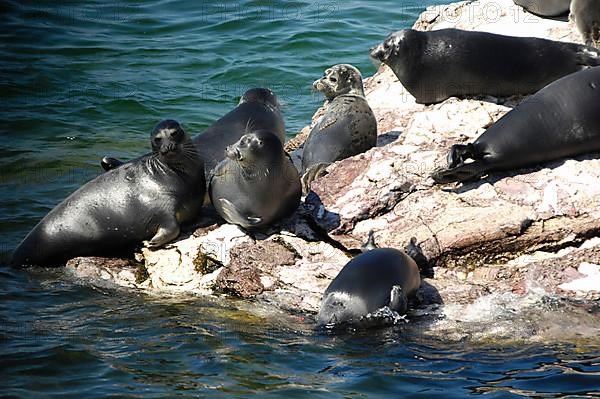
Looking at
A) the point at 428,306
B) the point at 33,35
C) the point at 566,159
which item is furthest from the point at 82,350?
the point at 33,35

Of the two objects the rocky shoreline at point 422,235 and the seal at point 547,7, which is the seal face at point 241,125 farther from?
the seal at point 547,7

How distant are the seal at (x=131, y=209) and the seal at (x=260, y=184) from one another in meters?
0.39

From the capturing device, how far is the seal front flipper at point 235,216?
24.0ft

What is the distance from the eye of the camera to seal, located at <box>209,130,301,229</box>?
7309 mm

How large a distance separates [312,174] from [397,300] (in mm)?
1892

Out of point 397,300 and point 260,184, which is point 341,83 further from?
point 397,300

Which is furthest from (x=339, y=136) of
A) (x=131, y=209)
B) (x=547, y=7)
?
(x=547, y=7)

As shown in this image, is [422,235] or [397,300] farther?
[422,235]

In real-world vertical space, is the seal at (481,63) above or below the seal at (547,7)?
below

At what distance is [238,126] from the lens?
8633mm

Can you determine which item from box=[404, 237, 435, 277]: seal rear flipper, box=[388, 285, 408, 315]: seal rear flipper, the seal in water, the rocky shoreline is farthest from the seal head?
box=[388, 285, 408, 315]: seal rear flipper

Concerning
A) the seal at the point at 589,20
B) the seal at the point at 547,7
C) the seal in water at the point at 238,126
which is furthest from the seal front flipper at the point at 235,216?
the seal at the point at 547,7

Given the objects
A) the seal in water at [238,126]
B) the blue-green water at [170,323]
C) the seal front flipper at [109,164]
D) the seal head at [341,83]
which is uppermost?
the seal head at [341,83]

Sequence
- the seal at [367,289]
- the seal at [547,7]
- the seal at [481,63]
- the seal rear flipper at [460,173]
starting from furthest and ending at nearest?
the seal at [547,7] < the seal at [481,63] < the seal rear flipper at [460,173] < the seal at [367,289]
